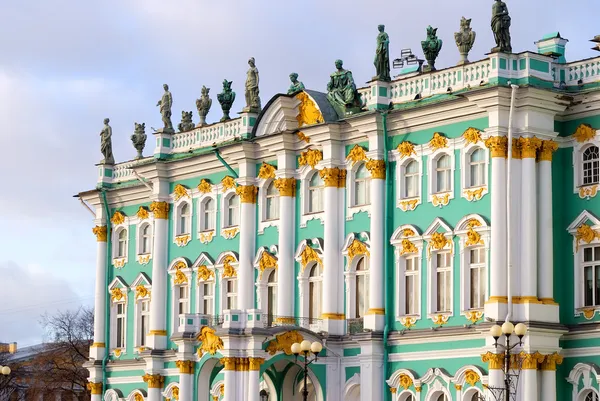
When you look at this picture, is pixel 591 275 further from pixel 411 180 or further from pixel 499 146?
pixel 411 180

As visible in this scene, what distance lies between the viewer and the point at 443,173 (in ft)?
175

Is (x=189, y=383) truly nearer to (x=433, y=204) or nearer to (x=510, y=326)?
(x=433, y=204)

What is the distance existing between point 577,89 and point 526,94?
1.81 meters

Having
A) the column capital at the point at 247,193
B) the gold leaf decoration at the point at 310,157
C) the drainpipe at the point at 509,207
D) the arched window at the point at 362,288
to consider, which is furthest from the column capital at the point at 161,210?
the drainpipe at the point at 509,207

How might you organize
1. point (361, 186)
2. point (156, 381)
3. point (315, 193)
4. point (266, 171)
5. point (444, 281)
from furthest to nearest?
point (156, 381), point (266, 171), point (315, 193), point (361, 186), point (444, 281)

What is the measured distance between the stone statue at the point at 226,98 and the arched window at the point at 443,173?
1241 cm

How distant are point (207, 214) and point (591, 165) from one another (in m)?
18.2

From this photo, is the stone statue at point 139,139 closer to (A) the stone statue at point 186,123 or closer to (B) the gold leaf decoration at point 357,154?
(A) the stone statue at point 186,123

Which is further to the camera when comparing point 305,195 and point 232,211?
point 232,211

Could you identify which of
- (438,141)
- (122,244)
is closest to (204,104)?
(122,244)

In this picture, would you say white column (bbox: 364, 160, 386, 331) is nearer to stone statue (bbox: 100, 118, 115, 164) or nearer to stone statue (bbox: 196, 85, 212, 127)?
stone statue (bbox: 196, 85, 212, 127)

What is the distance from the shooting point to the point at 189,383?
59.4m

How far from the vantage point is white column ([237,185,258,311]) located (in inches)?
2367

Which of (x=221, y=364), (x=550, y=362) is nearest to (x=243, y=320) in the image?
(x=221, y=364)
